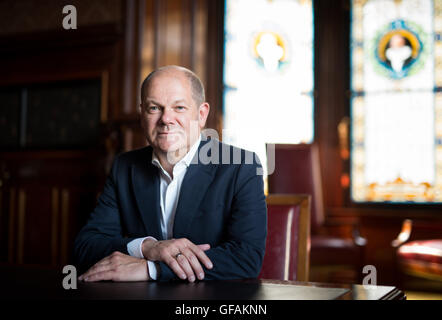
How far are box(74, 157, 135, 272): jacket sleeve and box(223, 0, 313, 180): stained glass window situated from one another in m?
3.33

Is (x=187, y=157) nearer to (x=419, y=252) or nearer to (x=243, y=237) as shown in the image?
(x=243, y=237)

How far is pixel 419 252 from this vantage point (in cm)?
367

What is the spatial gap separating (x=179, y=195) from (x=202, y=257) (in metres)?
0.38

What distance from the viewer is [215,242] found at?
1655mm

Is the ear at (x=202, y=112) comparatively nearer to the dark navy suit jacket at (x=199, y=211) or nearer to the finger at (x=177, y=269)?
the dark navy suit jacket at (x=199, y=211)

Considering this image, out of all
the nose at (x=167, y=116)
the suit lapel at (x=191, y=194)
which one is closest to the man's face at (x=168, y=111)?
the nose at (x=167, y=116)

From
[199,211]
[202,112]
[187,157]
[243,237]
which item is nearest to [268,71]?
[202,112]

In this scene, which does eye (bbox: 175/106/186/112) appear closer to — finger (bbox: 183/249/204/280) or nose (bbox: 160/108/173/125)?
nose (bbox: 160/108/173/125)

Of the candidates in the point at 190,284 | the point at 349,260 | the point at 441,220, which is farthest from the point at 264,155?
the point at 190,284

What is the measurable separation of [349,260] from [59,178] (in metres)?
2.73

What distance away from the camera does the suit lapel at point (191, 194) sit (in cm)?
163

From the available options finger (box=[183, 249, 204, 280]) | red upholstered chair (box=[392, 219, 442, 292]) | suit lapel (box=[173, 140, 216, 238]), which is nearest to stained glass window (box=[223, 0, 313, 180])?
red upholstered chair (box=[392, 219, 442, 292])

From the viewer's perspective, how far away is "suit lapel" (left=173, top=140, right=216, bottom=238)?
5.33ft

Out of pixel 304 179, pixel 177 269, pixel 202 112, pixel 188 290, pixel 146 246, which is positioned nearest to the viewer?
pixel 188 290
